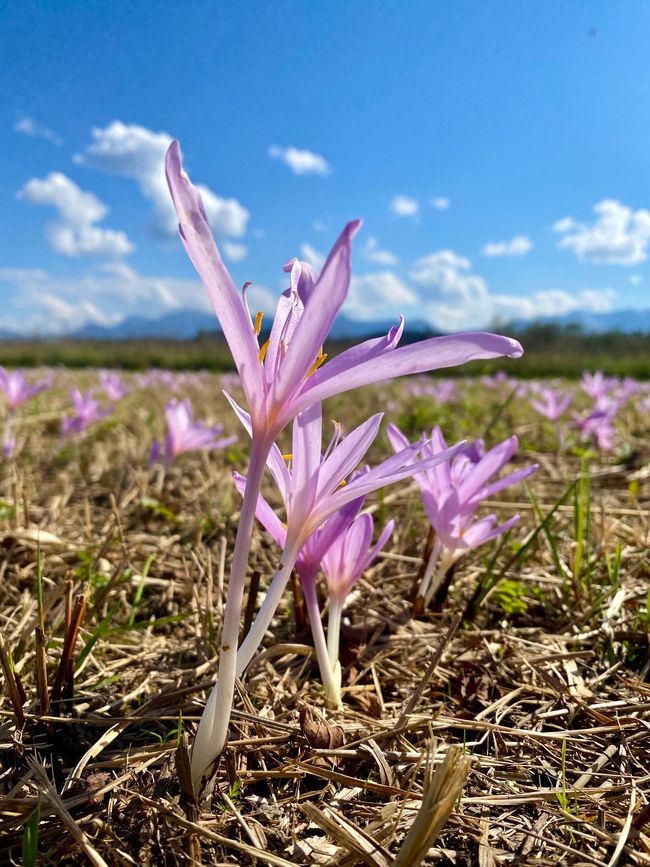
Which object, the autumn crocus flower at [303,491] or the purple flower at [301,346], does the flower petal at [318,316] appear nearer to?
the purple flower at [301,346]

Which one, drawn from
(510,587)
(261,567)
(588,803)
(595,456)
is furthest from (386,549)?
(595,456)

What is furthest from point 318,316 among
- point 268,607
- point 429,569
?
point 429,569

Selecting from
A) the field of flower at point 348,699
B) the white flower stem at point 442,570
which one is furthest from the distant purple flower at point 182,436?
the white flower stem at point 442,570

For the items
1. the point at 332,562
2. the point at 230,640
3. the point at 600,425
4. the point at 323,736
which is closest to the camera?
the point at 230,640

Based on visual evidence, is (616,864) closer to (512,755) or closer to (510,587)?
(512,755)

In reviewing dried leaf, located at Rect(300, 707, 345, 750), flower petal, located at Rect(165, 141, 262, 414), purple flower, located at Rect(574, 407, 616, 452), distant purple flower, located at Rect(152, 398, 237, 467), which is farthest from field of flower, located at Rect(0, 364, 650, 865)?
purple flower, located at Rect(574, 407, 616, 452)

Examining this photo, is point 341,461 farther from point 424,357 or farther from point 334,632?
point 334,632
